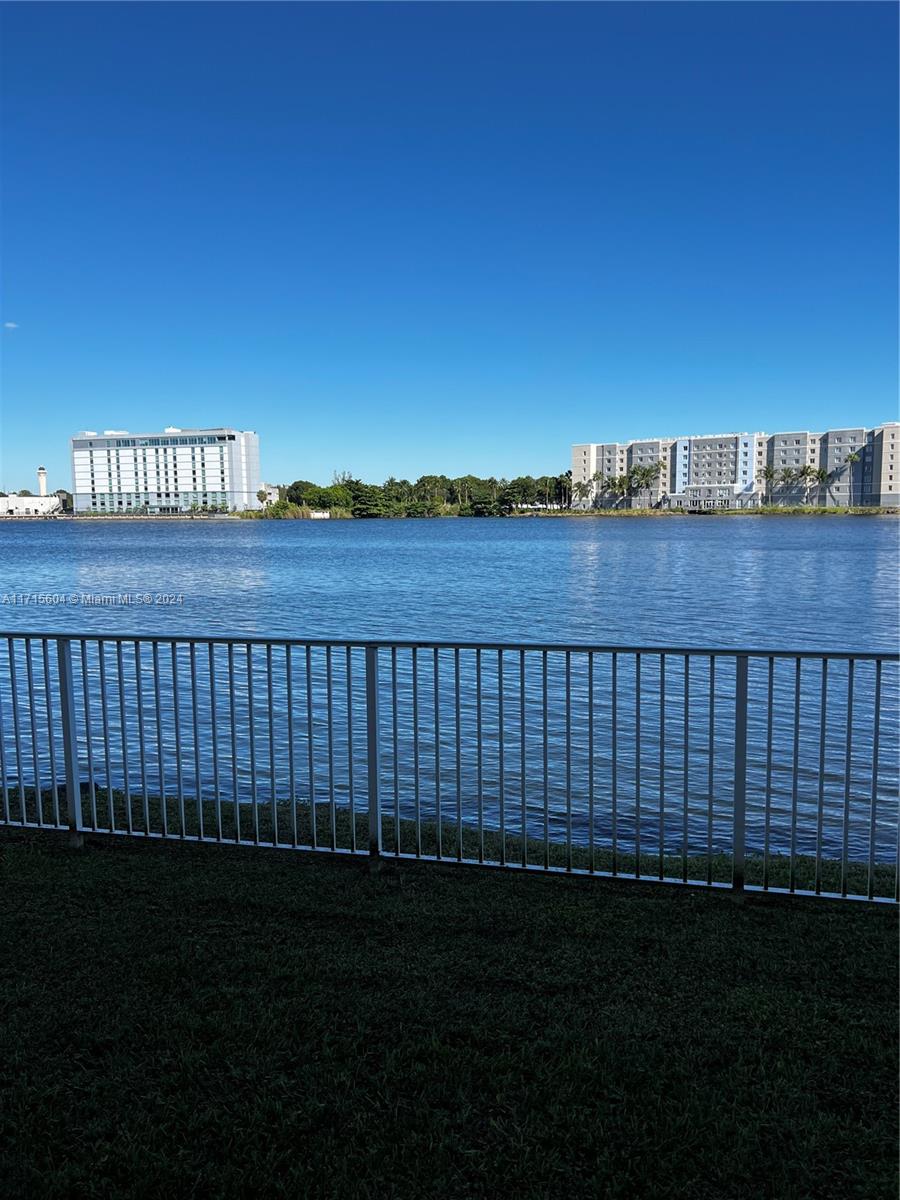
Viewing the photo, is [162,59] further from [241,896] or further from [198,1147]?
[198,1147]

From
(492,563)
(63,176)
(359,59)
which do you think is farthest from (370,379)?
(359,59)

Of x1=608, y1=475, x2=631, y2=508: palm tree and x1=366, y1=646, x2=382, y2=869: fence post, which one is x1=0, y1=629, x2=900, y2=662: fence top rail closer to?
x1=366, y1=646, x2=382, y2=869: fence post

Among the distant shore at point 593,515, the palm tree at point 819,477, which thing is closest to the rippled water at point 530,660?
the distant shore at point 593,515

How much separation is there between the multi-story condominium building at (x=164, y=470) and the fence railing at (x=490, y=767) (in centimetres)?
17351

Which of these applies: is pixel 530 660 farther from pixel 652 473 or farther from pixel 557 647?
pixel 652 473

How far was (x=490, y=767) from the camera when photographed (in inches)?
366

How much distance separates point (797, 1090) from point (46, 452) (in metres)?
202

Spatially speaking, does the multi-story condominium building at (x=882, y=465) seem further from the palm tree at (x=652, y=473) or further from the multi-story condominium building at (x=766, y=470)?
the palm tree at (x=652, y=473)

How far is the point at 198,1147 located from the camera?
2615 millimetres

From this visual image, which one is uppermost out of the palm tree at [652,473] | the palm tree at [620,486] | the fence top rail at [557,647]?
the palm tree at [652,473]

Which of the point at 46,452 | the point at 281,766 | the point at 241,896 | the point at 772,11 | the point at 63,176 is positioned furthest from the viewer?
the point at 46,452

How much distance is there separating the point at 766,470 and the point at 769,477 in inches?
109

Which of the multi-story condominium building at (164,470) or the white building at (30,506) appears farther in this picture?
the white building at (30,506)

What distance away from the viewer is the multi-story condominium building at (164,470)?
181250 millimetres
